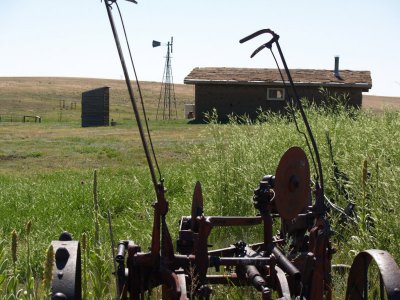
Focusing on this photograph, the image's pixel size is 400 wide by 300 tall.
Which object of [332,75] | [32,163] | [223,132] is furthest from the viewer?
[332,75]

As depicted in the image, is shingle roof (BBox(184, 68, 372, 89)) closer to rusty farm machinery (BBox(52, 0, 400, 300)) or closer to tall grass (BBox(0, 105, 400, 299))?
tall grass (BBox(0, 105, 400, 299))

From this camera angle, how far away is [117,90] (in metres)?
76.5

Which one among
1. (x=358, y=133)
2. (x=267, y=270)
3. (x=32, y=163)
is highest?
(x=358, y=133)

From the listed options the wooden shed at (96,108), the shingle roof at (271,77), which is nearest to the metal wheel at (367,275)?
the shingle roof at (271,77)

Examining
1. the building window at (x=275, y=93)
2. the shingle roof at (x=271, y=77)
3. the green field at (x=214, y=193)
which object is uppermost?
the shingle roof at (x=271, y=77)

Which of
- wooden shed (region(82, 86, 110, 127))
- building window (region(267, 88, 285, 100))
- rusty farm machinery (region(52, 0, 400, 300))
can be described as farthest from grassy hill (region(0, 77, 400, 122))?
rusty farm machinery (region(52, 0, 400, 300))

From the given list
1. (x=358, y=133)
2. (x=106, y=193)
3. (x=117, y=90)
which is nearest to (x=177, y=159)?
(x=106, y=193)

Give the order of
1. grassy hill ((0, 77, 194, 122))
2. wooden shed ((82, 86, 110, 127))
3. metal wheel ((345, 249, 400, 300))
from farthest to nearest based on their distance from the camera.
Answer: grassy hill ((0, 77, 194, 122)) → wooden shed ((82, 86, 110, 127)) → metal wheel ((345, 249, 400, 300))

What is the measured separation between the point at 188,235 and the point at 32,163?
1244 centimetres

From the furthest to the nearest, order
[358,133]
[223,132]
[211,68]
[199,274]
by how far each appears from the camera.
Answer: [211,68] → [223,132] → [358,133] → [199,274]

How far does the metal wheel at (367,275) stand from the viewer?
2439 millimetres

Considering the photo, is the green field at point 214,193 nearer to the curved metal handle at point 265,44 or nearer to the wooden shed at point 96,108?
the curved metal handle at point 265,44

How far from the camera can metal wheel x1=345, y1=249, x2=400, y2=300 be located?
244 cm

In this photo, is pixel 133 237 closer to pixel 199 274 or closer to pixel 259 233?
pixel 259 233
